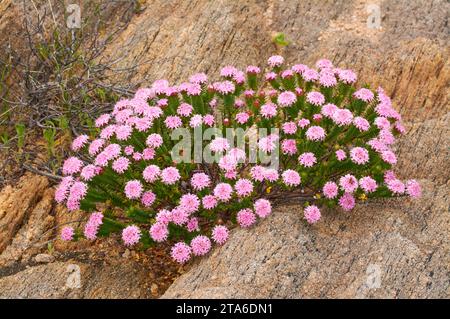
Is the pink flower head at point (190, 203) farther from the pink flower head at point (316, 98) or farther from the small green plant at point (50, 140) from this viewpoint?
the small green plant at point (50, 140)

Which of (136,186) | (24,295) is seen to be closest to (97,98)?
(136,186)

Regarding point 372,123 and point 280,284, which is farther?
point 372,123

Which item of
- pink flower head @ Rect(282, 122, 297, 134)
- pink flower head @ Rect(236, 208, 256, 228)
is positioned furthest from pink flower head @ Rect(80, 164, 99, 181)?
pink flower head @ Rect(282, 122, 297, 134)

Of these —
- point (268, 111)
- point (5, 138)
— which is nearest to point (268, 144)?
point (268, 111)

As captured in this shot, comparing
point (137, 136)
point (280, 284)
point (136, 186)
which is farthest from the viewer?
point (137, 136)

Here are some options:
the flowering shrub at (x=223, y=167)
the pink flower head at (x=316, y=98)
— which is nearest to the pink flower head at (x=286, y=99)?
the flowering shrub at (x=223, y=167)

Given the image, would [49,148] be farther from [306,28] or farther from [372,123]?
[306,28]
